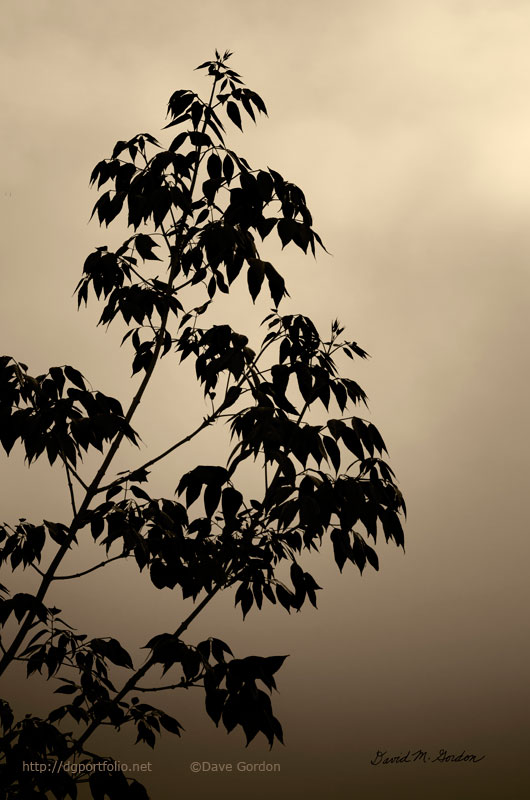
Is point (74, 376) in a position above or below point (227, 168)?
below

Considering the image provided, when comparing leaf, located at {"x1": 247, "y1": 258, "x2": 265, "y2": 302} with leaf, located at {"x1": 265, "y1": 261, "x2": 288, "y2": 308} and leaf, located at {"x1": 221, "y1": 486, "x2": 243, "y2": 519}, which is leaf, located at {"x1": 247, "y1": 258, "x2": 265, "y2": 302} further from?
leaf, located at {"x1": 221, "y1": 486, "x2": 243, "y2": 519}

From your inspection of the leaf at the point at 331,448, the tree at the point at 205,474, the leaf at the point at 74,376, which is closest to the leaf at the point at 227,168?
the tree at the point at 205,474

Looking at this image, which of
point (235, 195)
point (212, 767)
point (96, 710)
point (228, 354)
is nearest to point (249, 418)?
point (228, 354)

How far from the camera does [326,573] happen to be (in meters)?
4.26

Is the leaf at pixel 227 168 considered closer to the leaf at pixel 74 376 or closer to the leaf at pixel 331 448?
the leaf at pixel 74 376

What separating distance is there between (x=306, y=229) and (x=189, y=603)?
2.65 metres

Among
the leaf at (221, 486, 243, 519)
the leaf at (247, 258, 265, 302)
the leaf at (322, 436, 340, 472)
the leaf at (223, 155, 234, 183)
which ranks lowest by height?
the leaf at (221, 486, 243, 519)

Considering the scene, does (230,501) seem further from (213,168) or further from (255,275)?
(213,168)

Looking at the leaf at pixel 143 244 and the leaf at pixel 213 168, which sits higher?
the leaf at pixel 213 168
